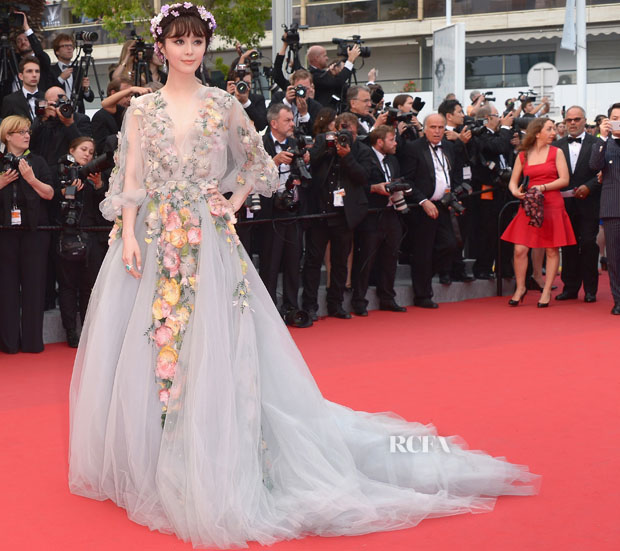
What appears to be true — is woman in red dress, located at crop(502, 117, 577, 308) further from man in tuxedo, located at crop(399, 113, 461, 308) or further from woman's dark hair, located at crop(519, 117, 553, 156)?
man in tuxedo, located at crop(399, 113, 461, 308)

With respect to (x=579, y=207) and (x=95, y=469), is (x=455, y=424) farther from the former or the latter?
(x=579, y=207)

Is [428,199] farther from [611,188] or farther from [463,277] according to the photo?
[611,188]

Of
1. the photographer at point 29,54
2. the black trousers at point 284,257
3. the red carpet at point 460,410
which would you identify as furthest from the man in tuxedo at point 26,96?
the black trousers at point 284,257

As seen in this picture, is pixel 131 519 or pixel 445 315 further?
pixel 445 315

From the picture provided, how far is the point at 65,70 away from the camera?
28.7ft

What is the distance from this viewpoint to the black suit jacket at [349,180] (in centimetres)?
792

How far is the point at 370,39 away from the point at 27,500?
2601cm

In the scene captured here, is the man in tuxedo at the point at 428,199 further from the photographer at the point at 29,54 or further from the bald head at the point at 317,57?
the photographer at the point at 29,54

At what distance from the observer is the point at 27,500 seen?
3.80 metres

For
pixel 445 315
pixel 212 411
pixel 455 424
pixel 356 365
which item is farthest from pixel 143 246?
pixel 445 315

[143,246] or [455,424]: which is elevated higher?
[143,246]

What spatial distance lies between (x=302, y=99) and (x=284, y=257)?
153 centimetres

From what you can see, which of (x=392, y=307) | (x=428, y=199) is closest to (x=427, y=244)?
(x=428, y=199)

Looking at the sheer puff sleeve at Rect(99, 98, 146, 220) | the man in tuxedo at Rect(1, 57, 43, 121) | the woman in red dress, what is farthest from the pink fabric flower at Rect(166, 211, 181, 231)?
the woman in red dress
